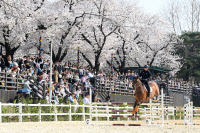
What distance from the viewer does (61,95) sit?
24922 mm

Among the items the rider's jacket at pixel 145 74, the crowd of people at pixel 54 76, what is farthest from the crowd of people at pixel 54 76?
the rider's jacket at pixel 145 74

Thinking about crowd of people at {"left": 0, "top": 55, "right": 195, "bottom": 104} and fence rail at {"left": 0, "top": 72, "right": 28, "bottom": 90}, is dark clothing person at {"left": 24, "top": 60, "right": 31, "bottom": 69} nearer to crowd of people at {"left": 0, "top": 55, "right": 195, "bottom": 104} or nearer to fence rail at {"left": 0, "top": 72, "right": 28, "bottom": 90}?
crowd of people at {"left": 0, "top": 55, "right": 195, "bottom": 104}

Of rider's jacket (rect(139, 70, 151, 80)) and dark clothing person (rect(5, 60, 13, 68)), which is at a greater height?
dark clothing person (rect(5, 60, 13, 68))

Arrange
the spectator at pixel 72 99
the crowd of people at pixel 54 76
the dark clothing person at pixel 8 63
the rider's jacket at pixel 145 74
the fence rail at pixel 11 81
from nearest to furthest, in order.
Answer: the rider's jacket at pixel 145 74 → the fence rail at pixel 11 81 → the dark clothing person at pixel 8 63 → the crowd of people at pixel 54 76 → the spectator at pixel 72 99

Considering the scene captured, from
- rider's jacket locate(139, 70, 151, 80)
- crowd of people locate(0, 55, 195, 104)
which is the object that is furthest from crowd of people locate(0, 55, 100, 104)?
rider's jacket locate(139, 70, 151, 80)

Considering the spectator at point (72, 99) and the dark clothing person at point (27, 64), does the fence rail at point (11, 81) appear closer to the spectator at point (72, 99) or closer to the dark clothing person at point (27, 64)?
the dark clothing person at point (27, 64)

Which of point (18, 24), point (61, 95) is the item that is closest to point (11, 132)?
point (61, 95)

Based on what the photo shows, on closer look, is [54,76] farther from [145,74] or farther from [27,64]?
[145,74]

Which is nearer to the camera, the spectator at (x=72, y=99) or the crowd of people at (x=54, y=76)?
the crowd of people at (x=54, y=76)

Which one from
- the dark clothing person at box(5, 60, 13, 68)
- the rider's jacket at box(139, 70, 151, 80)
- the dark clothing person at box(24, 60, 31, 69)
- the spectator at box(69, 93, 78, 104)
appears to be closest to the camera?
the rider's jacket at box(139, 70, 151, 80)

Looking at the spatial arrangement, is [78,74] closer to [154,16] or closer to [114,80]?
[114,80]

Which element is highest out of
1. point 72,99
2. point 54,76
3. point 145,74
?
point 54,76

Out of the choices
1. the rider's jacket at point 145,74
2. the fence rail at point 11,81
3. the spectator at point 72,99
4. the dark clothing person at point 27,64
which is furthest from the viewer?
the dark clothing person at point 27,64

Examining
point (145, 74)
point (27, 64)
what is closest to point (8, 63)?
point (27, 64)
